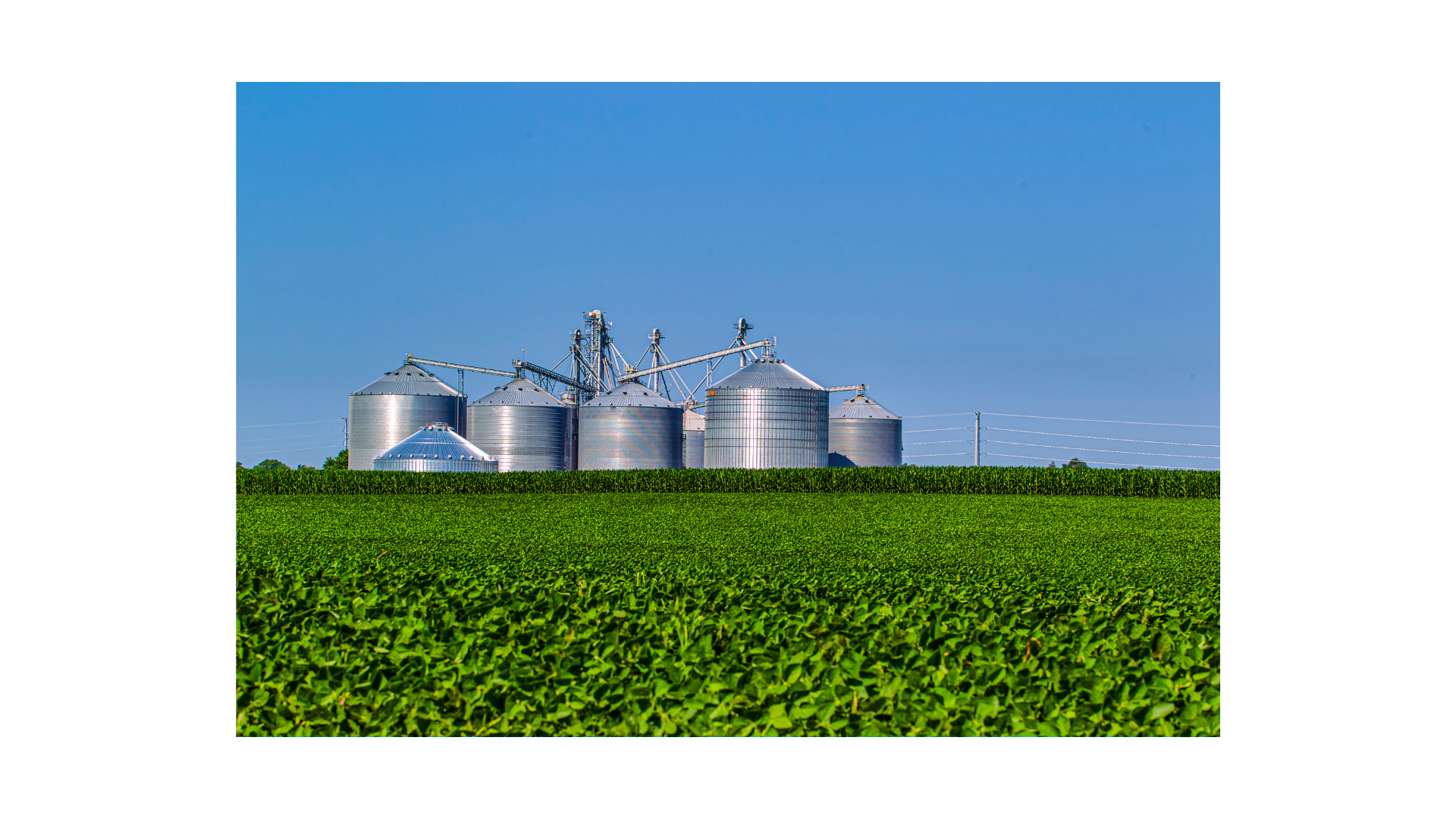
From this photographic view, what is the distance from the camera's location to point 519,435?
3903cm

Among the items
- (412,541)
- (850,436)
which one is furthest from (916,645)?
(850,436)

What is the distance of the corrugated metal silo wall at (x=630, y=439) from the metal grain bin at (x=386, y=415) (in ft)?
20.8

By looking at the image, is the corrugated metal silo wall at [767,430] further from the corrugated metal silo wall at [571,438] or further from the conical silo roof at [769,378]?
the corrugated metal silo wall at [571,438]

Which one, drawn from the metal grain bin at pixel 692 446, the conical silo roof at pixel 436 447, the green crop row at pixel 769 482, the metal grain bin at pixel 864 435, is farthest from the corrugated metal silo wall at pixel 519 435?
the metal grain bin at pixel 864 435

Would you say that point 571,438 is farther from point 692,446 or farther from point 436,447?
point 436,447

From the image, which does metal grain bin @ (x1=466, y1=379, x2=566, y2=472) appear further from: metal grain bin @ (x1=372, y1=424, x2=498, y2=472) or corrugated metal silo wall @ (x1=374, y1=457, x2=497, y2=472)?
corrugated metal silo wall @ (x1=374, y1=457, x2=497, y2=472)

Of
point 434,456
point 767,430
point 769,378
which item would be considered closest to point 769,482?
point 767,430

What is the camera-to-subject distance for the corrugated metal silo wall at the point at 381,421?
37906mm

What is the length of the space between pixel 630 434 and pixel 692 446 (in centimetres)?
655

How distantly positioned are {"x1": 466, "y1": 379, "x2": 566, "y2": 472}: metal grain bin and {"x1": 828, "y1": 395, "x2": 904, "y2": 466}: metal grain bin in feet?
38.5
